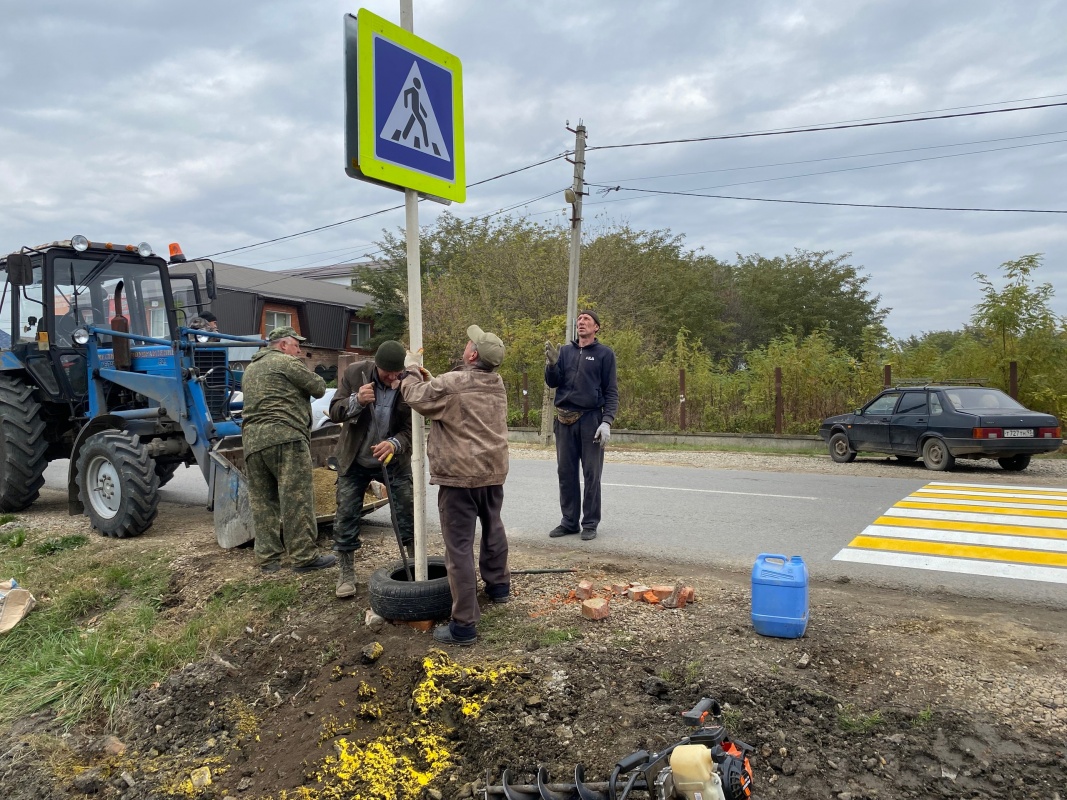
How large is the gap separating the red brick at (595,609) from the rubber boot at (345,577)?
5.52ft

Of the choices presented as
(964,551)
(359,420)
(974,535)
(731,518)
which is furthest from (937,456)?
(359,420)

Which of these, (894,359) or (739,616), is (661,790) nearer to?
(739,616)

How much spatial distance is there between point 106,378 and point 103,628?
4.16 m

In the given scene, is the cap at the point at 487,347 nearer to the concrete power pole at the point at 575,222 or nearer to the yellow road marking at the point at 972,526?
the yellow road marking at the point at 972,526

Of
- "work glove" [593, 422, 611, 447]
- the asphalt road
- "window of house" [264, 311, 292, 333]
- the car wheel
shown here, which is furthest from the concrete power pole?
"window of house" [264, 311, 292, 333]

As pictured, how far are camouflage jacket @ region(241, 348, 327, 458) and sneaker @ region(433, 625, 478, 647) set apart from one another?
2408 mm

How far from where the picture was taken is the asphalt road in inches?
235

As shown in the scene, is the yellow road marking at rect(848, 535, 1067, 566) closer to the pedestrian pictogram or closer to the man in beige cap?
the man in beige cap

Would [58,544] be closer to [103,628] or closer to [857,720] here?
[103,628]

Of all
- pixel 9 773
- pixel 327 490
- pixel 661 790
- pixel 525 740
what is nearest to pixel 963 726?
pixel 661 790

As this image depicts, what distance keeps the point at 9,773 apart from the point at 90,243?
6.69 metres

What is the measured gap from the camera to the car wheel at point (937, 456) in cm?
1270

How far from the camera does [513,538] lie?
24.4ft

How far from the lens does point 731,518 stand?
848 centimetres
